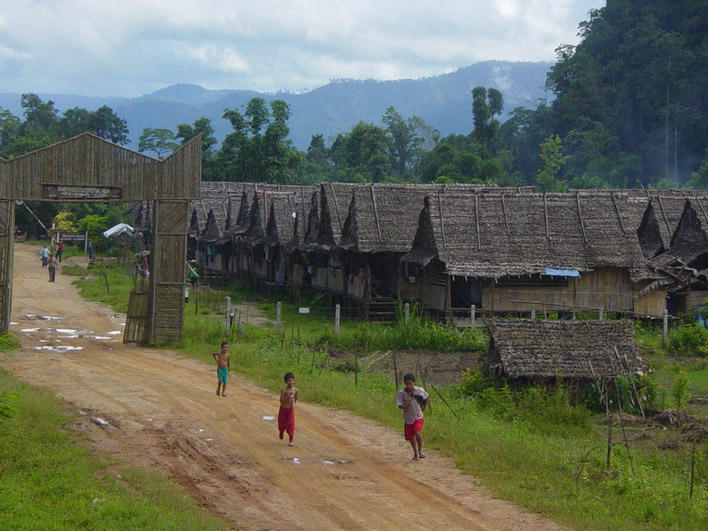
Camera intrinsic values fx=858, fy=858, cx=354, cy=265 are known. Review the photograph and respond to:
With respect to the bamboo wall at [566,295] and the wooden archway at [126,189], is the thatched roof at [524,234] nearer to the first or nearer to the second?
the bamboo wall at [566,295]

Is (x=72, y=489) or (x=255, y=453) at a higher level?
(x=72, y=489)

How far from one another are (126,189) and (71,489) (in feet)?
42.0

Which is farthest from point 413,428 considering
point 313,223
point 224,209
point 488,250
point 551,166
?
point 551,166

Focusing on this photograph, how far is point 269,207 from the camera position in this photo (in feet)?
132

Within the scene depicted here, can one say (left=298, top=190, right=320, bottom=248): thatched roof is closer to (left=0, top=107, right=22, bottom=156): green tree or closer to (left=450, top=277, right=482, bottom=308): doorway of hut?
(left=450, top=277, right=482, bottom=308): doorway of hut

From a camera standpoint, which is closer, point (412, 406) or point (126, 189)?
point (412, 406)

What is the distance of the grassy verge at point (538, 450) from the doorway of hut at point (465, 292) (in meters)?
8.13

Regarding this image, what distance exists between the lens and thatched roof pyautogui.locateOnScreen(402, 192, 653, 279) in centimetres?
2753

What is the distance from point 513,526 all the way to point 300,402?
738 cm

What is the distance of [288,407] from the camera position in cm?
1289

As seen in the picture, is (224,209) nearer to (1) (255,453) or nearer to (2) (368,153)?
(2) (368,153)

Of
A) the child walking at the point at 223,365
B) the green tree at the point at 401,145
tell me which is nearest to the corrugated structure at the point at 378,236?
the child walking at the point at 223,365

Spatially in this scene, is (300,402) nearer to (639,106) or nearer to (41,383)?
(41,383)

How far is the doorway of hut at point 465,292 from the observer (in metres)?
28.0
